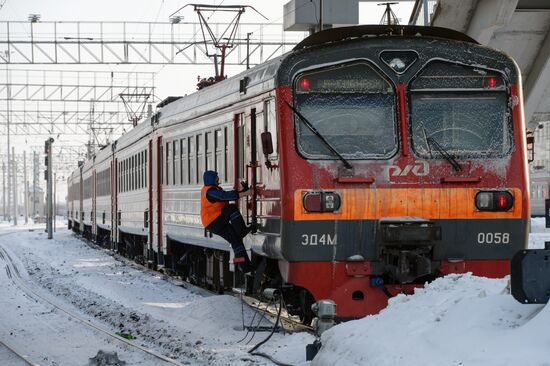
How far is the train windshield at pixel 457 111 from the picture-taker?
420 inches

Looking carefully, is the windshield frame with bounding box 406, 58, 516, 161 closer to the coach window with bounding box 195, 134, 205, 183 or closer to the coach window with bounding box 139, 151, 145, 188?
the coach window with bounding box 195, 134, 205, 183

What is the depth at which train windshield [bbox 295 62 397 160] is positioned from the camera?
10516mm

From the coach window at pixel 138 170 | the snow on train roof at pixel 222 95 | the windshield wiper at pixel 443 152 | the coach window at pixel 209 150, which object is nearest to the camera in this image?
the windshield wiper at pixel 443 152

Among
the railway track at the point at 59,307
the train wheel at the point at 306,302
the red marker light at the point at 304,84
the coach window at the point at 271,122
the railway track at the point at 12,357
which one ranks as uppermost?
the red marker light at the point at 304,84

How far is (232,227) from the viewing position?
39.7ft

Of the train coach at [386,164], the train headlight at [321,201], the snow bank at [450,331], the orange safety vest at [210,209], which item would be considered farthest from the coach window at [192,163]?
the snow bank at [450,331]

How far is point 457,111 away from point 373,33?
4.07 feet

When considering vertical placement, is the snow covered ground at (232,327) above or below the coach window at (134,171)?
below

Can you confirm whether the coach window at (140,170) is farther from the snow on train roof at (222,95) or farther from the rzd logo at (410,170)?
the rzd logo at (410,170)

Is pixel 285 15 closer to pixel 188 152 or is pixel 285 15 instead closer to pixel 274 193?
pixel 188 152

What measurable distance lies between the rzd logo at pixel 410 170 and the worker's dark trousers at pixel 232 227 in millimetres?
2176

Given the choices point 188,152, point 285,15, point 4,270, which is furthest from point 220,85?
point 285,15

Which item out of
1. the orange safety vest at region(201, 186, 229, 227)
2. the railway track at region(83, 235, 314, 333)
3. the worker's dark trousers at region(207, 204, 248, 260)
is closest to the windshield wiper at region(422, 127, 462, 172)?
the railway track at region(83, 235, 314, 333)

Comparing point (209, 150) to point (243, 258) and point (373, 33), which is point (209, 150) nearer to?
Answer: point (243, 258)
